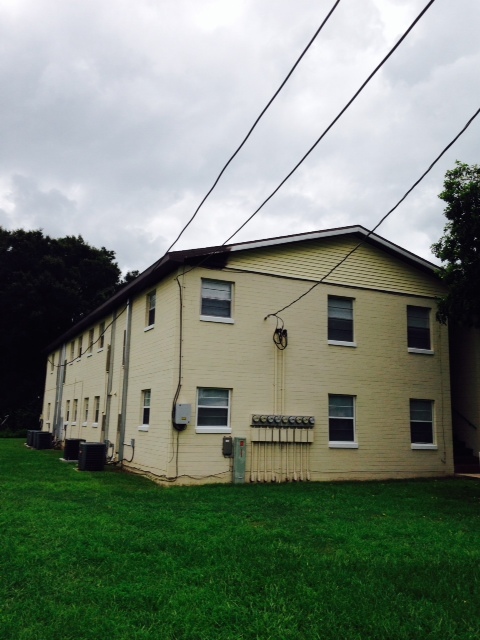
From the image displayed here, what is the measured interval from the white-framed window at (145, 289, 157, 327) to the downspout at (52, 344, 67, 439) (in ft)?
46.0

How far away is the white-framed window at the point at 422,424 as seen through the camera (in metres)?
16.1

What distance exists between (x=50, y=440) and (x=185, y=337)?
47.9 feet

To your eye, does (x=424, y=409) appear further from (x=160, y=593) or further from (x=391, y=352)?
(x=160, y=593)

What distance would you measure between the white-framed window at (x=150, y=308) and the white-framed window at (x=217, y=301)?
2.34m

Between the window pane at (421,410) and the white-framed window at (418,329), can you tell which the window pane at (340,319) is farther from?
the window pane at (421,410)

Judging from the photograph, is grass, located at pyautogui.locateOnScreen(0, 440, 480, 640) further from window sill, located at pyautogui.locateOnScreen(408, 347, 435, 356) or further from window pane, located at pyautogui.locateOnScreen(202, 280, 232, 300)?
window sill, located at pyautogui.locateOnScreen(408, 347, 435, 356)

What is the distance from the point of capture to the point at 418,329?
16.9 meters

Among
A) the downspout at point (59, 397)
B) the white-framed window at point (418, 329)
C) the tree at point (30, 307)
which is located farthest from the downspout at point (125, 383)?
the tree at point (30, 307)

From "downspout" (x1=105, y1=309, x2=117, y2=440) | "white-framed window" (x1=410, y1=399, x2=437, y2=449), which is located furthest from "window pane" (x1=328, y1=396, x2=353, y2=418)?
"downspout" (x1=105, y1=309, x2=117, y2=440)

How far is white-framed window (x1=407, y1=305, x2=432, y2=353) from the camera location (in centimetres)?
1678

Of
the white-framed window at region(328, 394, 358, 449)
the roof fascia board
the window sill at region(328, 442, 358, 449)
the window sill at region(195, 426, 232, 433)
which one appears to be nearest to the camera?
the window sill at region(195, 426, 232, 433)

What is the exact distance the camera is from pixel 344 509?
9703 millimetres

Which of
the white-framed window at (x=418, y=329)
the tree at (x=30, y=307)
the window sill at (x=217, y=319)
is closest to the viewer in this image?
the window sill at (x=217, y=319)

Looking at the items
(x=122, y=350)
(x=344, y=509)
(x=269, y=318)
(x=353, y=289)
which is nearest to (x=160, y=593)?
(x=344, y=509)
